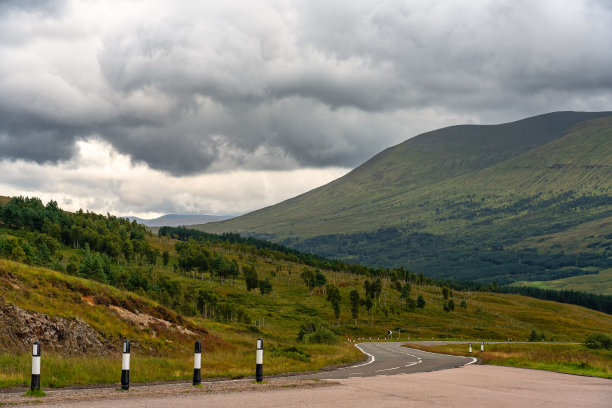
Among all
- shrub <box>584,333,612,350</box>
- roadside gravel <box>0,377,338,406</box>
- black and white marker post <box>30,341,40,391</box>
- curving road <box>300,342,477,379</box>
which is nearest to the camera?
roadside gravel <box>0,377,338,406</box>

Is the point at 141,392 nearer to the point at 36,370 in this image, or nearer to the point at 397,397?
the point at 36,370

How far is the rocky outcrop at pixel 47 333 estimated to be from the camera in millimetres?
25895

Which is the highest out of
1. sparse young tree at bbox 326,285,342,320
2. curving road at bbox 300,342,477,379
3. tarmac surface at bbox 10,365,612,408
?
tarmac surface at bbox 10,365,612,408

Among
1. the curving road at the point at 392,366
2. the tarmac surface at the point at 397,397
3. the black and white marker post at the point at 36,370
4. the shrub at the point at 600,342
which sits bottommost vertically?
the shrub at the point at 600,342

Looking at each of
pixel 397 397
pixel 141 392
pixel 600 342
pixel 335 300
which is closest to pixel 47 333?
pixel 141 392

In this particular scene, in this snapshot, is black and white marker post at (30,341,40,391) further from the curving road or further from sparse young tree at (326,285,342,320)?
sparse young tree at (326,285,342,320)

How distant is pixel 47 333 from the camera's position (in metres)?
27.5

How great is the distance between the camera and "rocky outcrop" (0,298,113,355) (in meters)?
25.9

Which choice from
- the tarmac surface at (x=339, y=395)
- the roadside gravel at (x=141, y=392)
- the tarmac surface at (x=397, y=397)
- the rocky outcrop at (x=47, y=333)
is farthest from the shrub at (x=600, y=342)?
the roadside gravel at (x=141, y=392)

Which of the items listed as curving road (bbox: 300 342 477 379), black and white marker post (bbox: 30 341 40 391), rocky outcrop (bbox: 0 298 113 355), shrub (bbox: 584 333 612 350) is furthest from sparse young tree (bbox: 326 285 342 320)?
black and white marker post (bbox: 30 341 40 391)

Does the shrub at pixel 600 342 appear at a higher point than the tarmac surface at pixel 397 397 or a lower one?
lower

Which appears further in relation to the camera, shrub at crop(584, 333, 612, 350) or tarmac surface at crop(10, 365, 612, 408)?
shrub at crop(584, 333, 612, 350)

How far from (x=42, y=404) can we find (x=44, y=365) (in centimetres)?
677

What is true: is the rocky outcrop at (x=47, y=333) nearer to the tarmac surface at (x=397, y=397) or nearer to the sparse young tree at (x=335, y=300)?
the tarmac surface at (x=397, y=397)
